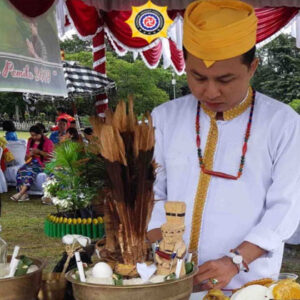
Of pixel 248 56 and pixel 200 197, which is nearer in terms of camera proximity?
pixel 248 56

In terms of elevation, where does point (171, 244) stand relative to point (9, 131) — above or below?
above

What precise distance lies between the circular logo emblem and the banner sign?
2.58 metres

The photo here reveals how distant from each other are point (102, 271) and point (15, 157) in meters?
9.40

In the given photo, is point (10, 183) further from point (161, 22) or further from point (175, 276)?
point (175, 276)

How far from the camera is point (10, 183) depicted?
1008 centimetres

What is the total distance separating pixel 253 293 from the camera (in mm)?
1082

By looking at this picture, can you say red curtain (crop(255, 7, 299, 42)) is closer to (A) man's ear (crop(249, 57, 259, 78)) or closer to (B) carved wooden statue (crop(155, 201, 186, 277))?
(A) man's ear (crop(249, 57, 259, 78))

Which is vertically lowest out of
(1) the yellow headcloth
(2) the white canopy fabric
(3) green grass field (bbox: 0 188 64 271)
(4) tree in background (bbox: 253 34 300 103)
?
(3) green grass field (bbox: 0 188 64 271)

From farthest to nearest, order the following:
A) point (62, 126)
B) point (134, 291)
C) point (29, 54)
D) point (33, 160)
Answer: point (62, 126) < point (33, 160) < point (29, 54) < point (134, 291)

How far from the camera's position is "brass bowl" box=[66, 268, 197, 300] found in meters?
0.97

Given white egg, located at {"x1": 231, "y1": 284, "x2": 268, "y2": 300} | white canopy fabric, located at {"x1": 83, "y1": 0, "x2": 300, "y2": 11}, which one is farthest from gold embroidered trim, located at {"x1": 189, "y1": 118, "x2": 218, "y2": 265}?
white canopy fabric, located at {"x1": 83, "y1": 0, "x2": 300, "y2": 11}

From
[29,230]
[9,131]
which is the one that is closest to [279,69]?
[9,131]


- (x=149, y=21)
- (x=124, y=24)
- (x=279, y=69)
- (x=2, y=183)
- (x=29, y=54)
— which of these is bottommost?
(x=2, y=183)

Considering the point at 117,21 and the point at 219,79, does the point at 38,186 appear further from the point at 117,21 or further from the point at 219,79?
the point at 219,79
